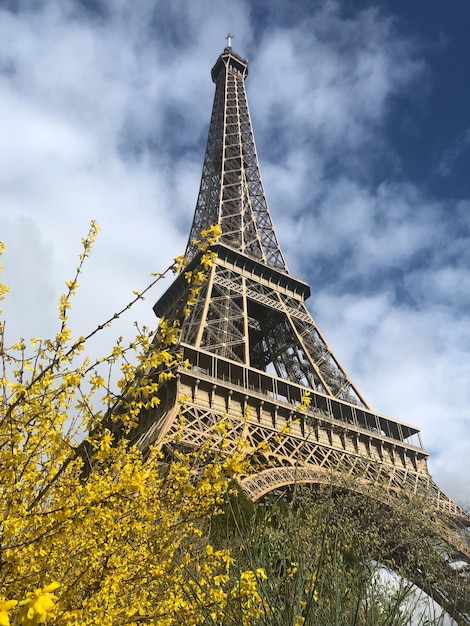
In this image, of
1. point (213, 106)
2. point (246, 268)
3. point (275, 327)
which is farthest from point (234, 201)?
point (213, 106)

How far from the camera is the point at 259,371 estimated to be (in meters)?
25.6

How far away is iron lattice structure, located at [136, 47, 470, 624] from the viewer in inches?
819

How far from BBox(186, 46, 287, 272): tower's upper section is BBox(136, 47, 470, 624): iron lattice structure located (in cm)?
13

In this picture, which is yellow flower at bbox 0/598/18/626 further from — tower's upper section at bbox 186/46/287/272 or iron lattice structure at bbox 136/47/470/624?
tower's upper section at bbox 186/46/287/272

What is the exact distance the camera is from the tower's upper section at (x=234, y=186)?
39.4m

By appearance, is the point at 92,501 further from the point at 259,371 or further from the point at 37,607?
the point at 259,371

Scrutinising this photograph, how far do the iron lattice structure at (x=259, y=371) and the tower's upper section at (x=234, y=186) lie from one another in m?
0.13

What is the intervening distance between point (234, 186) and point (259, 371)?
23520 mm

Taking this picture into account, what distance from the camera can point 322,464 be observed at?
23906 millimetres

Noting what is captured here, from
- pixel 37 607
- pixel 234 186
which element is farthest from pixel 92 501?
pixel 234 186

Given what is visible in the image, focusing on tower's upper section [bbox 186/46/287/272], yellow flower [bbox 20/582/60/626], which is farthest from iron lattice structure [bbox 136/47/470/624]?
yellow flower [bbox 20/582/60/626]

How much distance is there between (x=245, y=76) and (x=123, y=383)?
60.6 metres

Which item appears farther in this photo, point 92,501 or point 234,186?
point 234,186

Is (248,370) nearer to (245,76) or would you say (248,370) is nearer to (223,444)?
(223,444)
